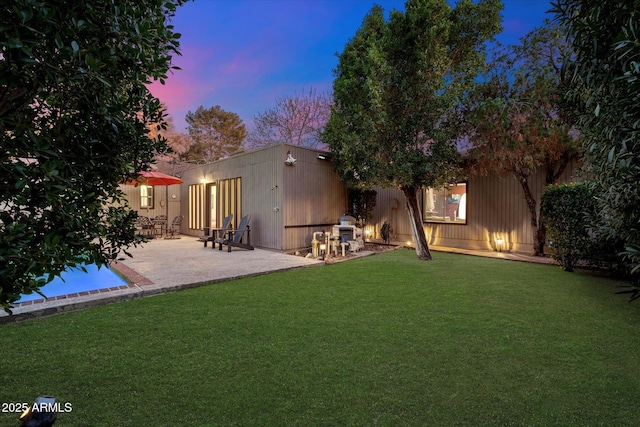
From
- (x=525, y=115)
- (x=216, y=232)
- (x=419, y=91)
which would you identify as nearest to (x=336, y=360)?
(x=419, y=91)

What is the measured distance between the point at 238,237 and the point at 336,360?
7.22m

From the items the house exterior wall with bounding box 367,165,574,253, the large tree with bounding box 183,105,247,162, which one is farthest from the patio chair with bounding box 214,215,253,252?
the large tree with bounding box 183,105,247,162

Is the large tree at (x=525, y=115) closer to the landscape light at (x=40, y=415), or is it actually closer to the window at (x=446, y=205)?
the window at (x=446, y=205)

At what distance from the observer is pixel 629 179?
155 cm

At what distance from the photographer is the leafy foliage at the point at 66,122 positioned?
1.17 meters

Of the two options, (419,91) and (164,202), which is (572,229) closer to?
(419,91)

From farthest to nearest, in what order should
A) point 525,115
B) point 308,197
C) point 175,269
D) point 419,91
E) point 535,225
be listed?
point 308,197
point 535,225
point 525,115
point 419,91
point 175,269

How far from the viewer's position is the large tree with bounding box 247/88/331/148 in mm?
19469

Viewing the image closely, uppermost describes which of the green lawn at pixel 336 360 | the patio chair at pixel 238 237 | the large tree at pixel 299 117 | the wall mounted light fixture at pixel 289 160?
the large tree at pixel 299 117

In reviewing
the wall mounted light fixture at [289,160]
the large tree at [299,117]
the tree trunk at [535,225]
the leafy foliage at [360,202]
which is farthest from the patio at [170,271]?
the large tree at [299,117]

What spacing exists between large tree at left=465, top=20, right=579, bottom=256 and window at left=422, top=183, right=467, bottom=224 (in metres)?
→ 2.04

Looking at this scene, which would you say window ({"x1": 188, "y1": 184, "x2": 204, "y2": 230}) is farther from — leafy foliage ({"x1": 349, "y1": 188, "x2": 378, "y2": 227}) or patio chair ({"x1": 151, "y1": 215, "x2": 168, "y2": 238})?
leafy foliage ({"x1": 349, "y1": 188, "x2": 378, "y2": 227})

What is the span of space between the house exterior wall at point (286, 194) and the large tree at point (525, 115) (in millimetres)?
4296

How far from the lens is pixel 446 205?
10.5 m
